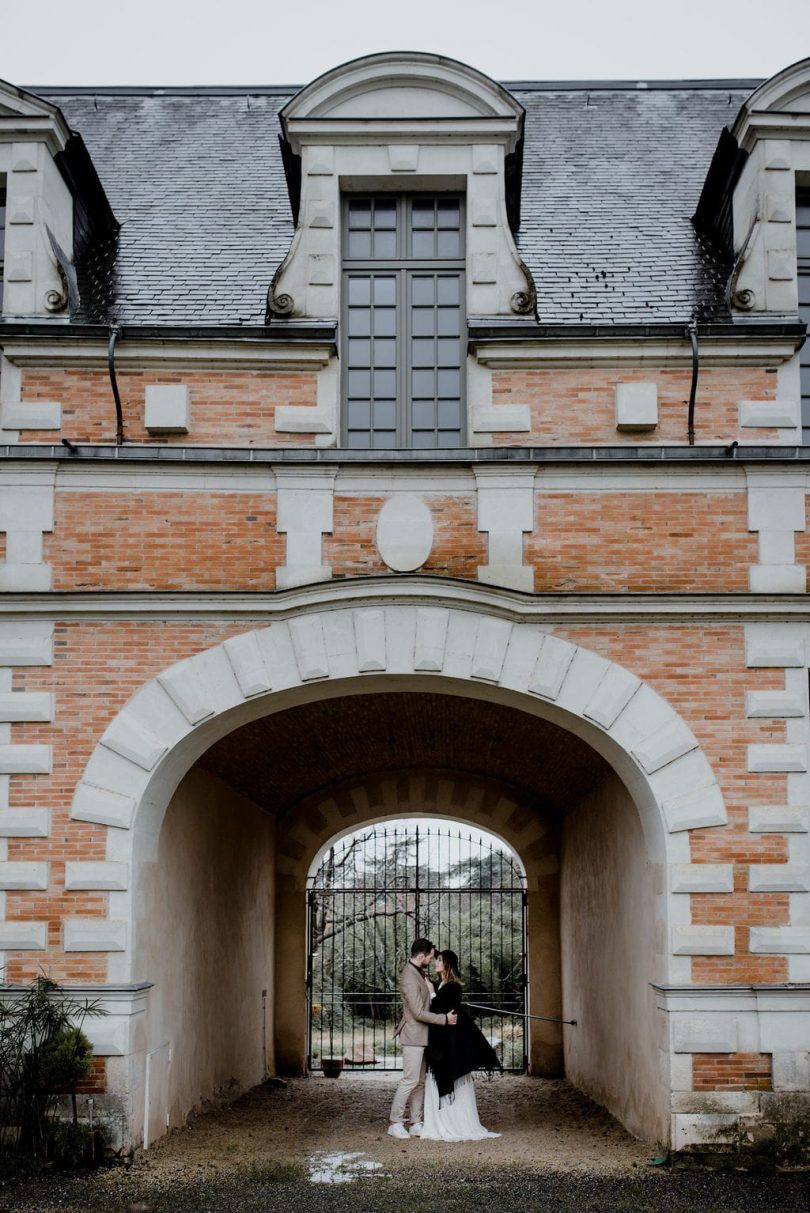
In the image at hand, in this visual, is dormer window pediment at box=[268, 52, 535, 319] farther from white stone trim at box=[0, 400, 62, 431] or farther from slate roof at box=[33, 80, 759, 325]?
white stone trim at box=[0, 400, 62, 431]

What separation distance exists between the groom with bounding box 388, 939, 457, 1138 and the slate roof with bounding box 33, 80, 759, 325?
5.25 meters

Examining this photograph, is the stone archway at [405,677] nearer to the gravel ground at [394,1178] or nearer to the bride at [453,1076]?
the gravel ground at [394,1178]

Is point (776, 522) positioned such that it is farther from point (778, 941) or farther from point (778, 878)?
point (778, 941)

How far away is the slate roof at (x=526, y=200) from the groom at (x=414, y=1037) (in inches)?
207

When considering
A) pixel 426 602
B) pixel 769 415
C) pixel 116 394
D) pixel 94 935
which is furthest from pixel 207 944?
pixel 769 415

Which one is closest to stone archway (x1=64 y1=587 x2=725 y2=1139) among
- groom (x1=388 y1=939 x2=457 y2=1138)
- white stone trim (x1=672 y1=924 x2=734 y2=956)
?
white stone trim (x1=672 y1=924 x2=734 y2=956)

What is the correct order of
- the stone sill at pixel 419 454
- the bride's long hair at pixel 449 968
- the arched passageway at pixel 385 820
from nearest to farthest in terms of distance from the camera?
the stone sill at pixel 419 454, the arched passageway at pixel 385 820, the bride's long hair at pixel 449 968

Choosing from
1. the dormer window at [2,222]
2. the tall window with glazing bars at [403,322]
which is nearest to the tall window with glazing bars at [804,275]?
the tall window with glazing bars at [403,322]

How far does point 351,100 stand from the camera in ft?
34.3

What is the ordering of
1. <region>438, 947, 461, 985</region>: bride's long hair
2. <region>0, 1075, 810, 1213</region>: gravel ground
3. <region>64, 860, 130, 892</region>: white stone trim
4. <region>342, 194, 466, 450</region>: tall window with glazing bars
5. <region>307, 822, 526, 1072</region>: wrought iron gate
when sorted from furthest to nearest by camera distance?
1. <region>307, 822, 526, 1072</region>: wrought iron gate
2. <region>438, 947, 461, 985</region>: bride's long hair
3. <region>342, 194, 466, 450</region>: tall window with glazing bars
4. <region>64, 860, 130, 892</region>: white stone trim
5. <region>0, 1075, 810, 1213</region>: gravel ground

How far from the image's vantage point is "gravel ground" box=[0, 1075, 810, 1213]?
8023 mm

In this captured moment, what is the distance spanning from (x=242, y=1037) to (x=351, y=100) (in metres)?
9.04

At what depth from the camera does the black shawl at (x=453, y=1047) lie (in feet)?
34.0

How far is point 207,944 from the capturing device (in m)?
12.0
